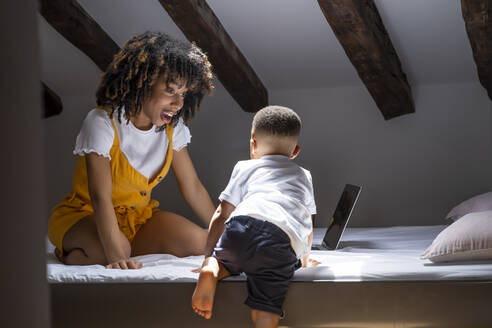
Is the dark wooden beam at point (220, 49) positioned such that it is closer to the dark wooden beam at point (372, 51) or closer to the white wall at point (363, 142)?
the white wall at point (363, 142)

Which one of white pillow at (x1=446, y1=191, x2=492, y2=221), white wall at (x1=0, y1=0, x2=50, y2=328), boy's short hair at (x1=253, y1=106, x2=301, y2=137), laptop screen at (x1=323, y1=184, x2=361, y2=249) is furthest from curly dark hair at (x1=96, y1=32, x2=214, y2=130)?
white wall at (x1=0, y1=0, x2=50, y2=328)

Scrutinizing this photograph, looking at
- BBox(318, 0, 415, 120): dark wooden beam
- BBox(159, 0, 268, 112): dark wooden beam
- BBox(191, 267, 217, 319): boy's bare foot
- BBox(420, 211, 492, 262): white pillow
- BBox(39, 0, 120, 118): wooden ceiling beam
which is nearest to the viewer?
BBox(191, 267, 217, 319): boy's bare foot

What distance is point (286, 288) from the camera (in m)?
1.44

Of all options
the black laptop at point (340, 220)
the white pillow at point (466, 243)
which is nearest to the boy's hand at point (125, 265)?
the black laptop at point (340, 220)

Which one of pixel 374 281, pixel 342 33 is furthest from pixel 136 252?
pixel 342 33

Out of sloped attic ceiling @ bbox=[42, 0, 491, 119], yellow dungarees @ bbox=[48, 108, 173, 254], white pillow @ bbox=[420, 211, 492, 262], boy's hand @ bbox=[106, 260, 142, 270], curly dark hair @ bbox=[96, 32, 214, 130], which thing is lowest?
boy's hand @ bbox=[106, 260, 142, 270]

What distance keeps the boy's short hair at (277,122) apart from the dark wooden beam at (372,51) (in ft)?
2.51

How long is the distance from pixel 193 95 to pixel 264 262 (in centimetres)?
77

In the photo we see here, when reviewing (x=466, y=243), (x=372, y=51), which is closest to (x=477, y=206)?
(x=466, y=243)

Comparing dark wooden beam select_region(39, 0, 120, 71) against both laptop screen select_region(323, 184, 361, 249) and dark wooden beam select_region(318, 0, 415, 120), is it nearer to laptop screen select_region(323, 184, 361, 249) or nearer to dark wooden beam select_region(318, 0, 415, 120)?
dark wooden beam select_region(318, 0, 415, 120)

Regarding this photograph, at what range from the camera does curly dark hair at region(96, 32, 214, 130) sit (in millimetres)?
1753

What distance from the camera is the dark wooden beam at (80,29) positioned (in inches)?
97.7

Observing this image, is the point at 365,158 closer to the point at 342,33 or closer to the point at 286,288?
the point at 342,33

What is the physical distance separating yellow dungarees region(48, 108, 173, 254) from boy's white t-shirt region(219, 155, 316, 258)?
0.42 metres
